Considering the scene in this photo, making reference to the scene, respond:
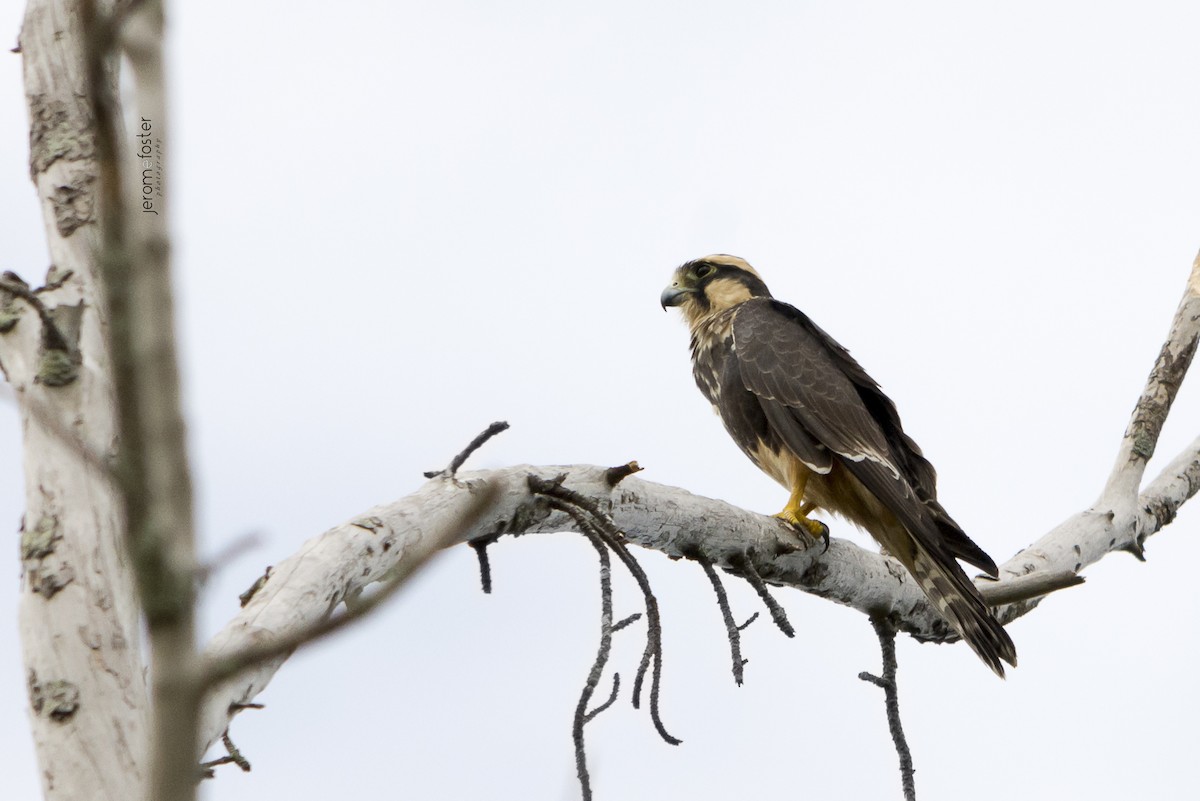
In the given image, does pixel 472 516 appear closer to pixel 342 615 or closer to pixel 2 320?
pixel 342 615

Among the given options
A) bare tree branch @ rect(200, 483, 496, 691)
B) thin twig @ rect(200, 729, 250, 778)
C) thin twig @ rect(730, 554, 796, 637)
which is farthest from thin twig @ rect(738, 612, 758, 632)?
bare tree branch @ rect(200, 483, 496, 691)

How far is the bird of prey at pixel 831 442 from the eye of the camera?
361cm

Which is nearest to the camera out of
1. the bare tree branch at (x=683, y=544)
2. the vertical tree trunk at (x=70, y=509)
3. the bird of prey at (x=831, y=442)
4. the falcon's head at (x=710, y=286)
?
the vertical tree trunk at (x=70, y=509)

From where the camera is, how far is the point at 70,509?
1909 millimetres

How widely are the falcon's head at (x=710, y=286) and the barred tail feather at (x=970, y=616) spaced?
6.23 ft

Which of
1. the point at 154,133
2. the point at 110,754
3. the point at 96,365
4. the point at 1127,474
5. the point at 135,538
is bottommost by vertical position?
the point at 1127,474

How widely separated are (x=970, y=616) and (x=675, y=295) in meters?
2.24

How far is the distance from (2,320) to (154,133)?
5.47 feet

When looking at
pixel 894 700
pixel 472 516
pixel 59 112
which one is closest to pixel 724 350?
pixel 894 700

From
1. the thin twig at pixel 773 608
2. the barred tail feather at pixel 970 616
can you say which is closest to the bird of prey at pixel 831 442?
the barred tail feather at pixel 970 616

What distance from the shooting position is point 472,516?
2.43 feet

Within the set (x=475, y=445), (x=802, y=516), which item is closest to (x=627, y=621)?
(x=475, y=445)

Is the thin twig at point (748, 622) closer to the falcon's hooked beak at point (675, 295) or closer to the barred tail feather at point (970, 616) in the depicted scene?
the barred tail feather at point (970, 616)

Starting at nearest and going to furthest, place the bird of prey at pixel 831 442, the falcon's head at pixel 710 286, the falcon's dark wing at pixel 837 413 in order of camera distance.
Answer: the bird of prey at pixel 831 442
the falcon's dark wing at pixel 837 413
the falcon's head at pixel 710 286
